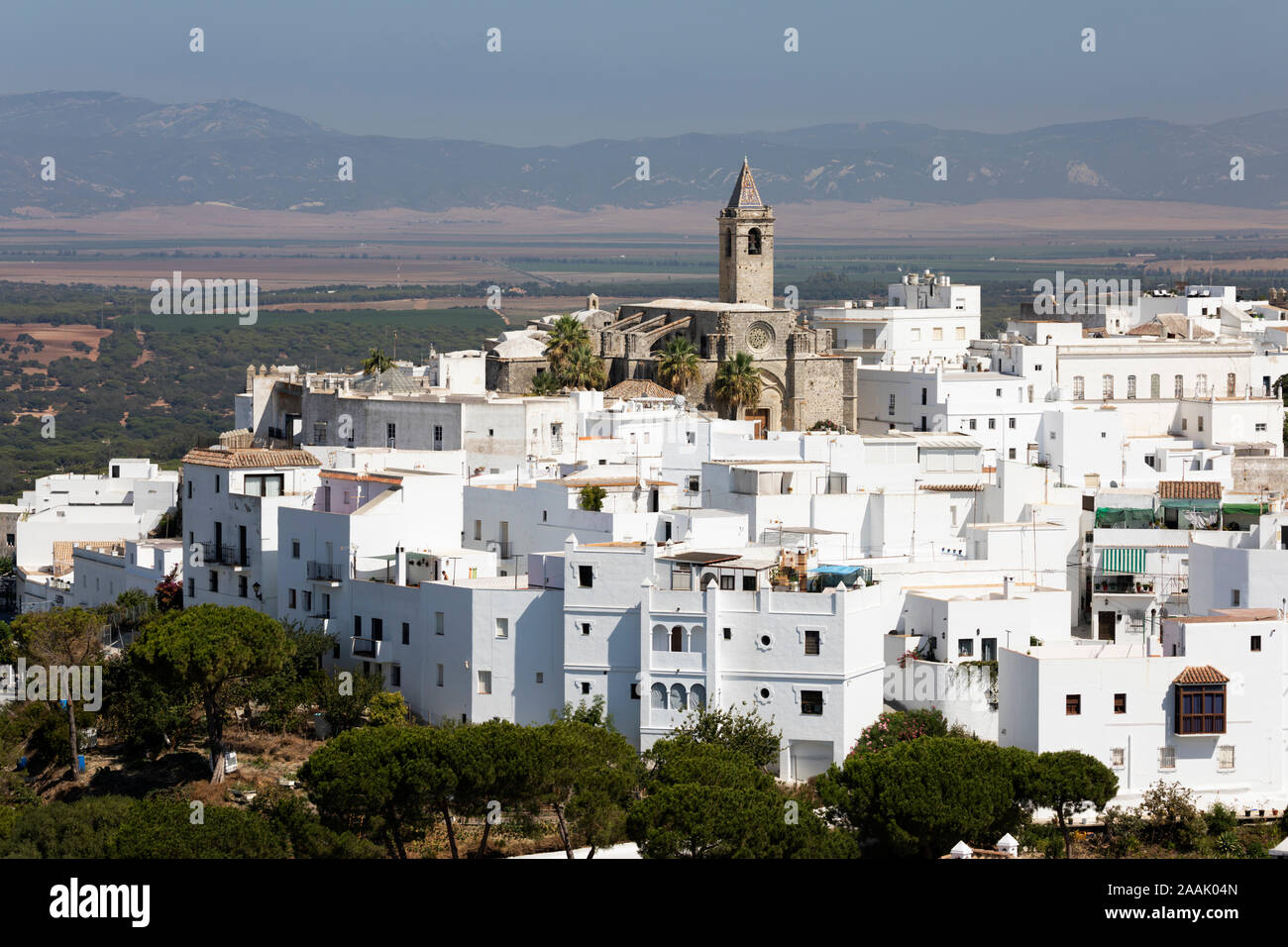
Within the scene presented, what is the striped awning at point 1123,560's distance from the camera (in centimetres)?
4169

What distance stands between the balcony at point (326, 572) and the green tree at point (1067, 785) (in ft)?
46.8

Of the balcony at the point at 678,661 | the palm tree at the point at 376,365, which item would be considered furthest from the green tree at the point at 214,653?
the palm tree at the point at 376,365

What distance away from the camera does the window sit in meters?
33.8

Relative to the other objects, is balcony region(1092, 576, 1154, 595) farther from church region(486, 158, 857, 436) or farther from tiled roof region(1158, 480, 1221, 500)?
church region(486, 158, 857, 436)

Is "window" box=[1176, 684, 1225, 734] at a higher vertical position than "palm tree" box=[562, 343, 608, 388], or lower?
lower

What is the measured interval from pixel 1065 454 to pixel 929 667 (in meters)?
20.9

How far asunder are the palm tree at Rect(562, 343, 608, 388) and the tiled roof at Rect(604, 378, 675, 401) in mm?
891

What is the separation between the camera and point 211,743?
1462 inches

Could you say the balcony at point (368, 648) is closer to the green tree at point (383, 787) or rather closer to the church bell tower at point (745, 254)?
the green tree at point (383, 787)

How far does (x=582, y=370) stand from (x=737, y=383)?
177 inches

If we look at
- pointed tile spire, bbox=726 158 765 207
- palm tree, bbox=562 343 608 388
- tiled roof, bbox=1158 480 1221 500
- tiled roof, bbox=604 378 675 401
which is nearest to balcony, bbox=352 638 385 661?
tiled roof, bbox=1158 480 1221 500

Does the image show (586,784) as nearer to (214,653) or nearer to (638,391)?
(214,653)
